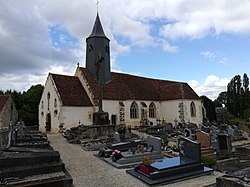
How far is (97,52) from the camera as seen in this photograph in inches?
1160

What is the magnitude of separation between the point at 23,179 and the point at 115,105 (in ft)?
72.1

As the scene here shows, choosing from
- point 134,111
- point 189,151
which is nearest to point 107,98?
point 134,111

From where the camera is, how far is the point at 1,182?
5.76 meters

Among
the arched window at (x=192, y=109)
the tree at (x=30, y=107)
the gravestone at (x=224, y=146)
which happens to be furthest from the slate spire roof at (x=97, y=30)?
the gravestone at (x=224, y=146)

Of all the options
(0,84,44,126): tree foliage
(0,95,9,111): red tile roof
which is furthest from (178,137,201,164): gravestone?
(0,84,44,126): tree foliage

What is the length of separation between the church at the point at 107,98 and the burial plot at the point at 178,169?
52.1 feet

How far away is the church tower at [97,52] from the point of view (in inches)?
1162

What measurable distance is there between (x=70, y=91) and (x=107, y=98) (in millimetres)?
4353

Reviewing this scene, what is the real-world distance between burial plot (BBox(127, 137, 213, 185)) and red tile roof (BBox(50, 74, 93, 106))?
17.5 m

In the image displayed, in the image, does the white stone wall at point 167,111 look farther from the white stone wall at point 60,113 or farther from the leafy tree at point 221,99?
the leafy tree at point 221,99

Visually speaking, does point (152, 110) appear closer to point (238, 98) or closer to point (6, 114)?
point (6, 114)

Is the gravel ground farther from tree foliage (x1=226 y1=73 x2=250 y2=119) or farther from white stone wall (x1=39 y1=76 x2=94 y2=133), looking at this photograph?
tree foliage (x1=226 y1=73 x2=250 y2=119)

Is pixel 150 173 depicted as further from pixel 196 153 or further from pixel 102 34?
pixel 102 34

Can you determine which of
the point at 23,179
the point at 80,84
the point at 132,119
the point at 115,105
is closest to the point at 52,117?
the point at 80,84
